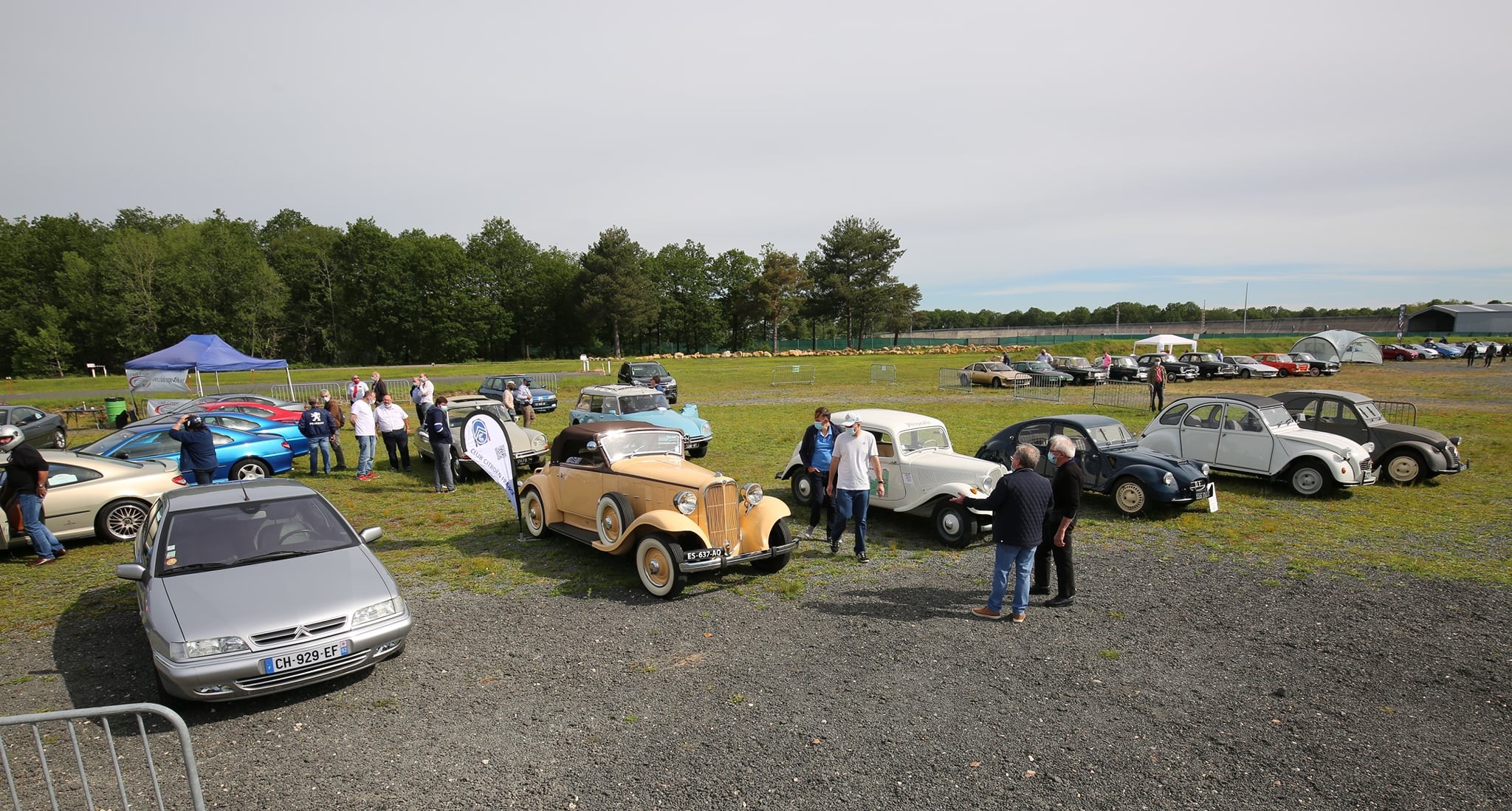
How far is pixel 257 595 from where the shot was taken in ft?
18.3

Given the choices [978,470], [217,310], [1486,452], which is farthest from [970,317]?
[978,470]

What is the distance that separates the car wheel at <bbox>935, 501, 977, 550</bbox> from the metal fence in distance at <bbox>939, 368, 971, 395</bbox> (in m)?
24.4

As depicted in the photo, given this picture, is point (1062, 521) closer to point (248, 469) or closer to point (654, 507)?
point (654, 507)

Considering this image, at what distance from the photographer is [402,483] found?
14398 mm

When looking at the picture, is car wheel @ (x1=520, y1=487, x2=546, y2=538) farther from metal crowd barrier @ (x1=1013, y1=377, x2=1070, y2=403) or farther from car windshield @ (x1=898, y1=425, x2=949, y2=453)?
metal crowd barrier @ (x1=1013, y1=377, x2=1070, y2=403)

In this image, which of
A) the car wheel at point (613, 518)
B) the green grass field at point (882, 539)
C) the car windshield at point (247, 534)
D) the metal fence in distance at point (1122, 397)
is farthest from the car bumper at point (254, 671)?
the metal fence in distance at point (1122, 397)

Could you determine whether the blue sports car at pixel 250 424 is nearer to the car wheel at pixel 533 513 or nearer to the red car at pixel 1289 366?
the car wheel at pixel 533 513

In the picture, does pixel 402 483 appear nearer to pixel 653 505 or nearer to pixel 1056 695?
pixel 653 505

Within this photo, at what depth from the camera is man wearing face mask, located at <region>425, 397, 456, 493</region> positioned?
13234mm

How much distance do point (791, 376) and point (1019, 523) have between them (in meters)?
38.5

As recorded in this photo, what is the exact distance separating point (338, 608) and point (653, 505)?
331cm

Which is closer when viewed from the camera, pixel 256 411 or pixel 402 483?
pixel 402 483

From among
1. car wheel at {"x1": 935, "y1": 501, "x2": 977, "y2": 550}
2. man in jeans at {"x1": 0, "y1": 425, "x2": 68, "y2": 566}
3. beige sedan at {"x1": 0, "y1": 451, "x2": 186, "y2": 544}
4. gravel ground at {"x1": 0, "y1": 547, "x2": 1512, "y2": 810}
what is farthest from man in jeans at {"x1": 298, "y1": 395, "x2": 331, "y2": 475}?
car wheel at {"x1": 935, "y1": 501, "x2": 977, "y2": 550}

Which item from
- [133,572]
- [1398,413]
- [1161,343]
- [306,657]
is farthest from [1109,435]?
[1161,343]
